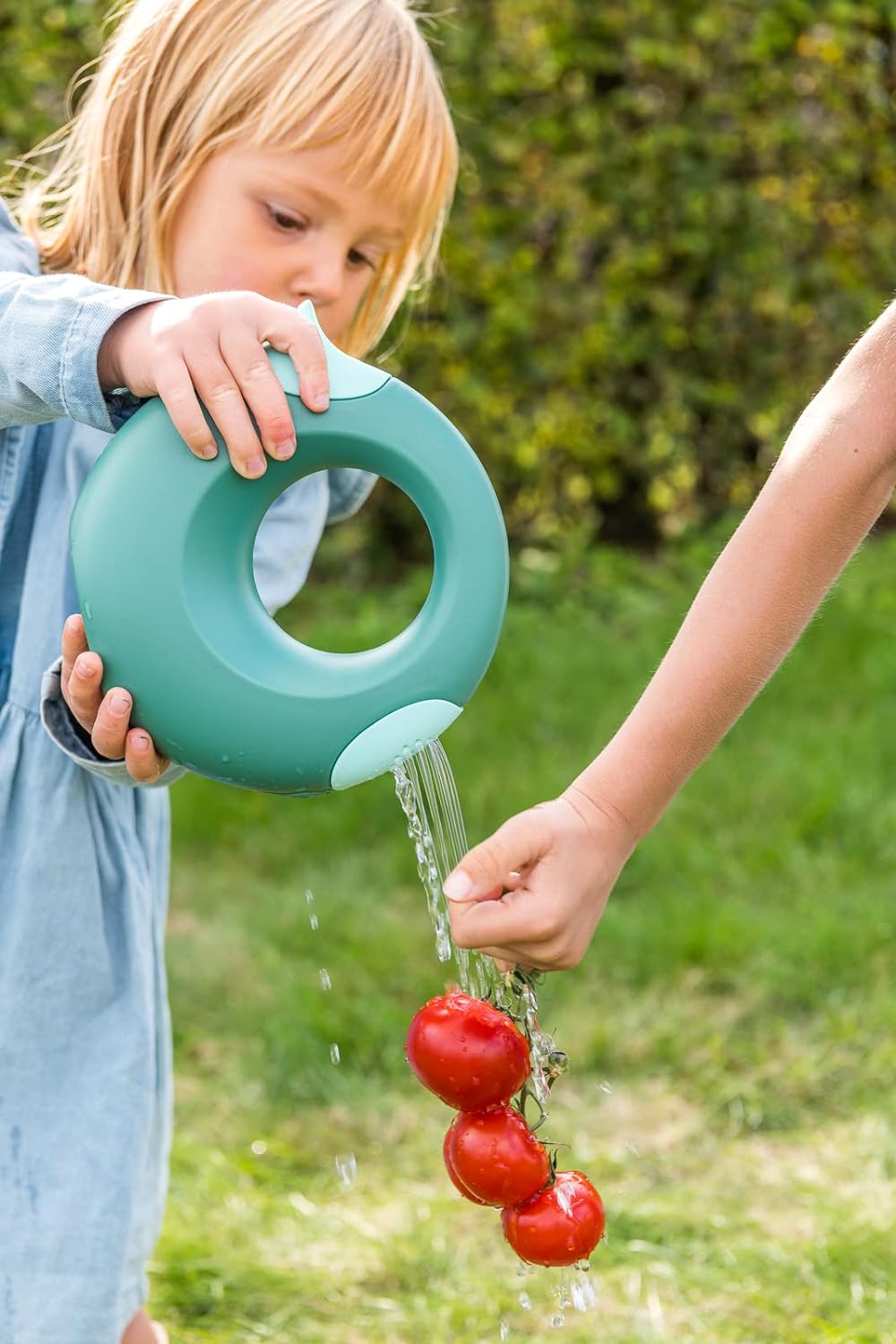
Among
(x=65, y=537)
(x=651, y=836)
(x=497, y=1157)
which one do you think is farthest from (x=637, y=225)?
(x=497, y=1157)

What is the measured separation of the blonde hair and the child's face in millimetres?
18

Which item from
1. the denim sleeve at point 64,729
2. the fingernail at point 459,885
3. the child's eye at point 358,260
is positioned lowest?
the denim sleeve at point 64,729

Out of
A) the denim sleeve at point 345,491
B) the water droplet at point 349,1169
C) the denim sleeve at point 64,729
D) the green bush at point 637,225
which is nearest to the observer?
the denim sleeve at point 64,729

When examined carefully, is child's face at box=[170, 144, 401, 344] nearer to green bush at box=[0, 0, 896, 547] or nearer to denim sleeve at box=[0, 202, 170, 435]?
denim sleeve at box=[0, 202, 170, 435]

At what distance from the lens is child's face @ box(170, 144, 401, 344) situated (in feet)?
5.69

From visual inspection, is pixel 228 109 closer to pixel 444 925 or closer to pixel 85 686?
pixel 85 686

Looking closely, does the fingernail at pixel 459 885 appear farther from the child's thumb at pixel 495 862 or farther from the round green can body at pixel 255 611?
the round green can body at pixel 255 611

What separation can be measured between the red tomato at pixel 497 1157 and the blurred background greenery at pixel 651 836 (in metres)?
0.74

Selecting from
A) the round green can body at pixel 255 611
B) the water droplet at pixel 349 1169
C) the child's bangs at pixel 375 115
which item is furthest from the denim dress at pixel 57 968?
the water droplet at pixel 349 1169

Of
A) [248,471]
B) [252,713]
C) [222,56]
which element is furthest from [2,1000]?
[222,56]

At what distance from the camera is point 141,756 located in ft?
4.80

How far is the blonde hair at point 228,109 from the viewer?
175 cm

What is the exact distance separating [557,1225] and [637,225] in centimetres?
433

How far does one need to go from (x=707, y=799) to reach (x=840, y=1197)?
1.45 m
